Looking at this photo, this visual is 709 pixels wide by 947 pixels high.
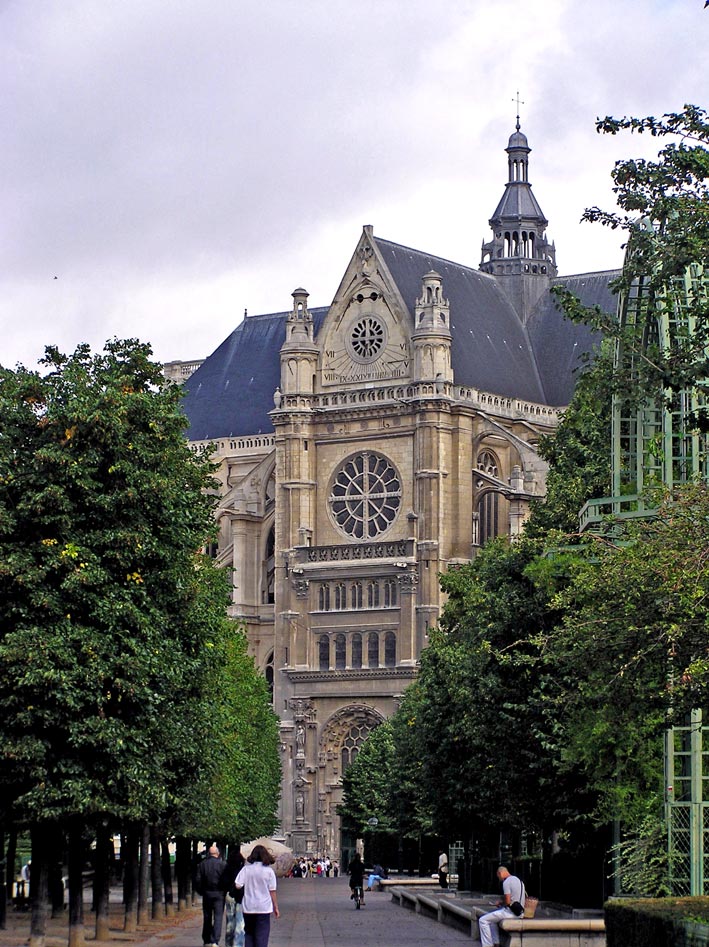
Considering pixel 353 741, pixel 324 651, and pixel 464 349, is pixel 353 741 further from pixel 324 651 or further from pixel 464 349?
pixel 464 349

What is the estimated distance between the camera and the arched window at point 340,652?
142 meters

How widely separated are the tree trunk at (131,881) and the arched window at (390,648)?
3219 inches

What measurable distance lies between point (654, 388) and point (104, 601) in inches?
651

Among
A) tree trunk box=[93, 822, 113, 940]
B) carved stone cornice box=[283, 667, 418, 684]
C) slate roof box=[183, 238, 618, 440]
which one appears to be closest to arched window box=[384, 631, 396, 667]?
carved stone cornice box=[283, 667, 418, 684]

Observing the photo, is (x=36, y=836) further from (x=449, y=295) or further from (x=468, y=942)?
(x=449, y=295)

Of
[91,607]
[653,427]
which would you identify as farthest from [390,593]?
[91,607]

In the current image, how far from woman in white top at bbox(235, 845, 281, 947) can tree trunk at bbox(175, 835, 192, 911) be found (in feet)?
121

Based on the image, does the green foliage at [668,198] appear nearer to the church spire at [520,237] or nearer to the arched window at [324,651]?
the arched window at [324,651]

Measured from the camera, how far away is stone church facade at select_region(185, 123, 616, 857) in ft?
456

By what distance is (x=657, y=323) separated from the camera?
42312 mm

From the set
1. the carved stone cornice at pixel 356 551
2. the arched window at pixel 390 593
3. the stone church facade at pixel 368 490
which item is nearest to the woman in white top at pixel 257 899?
the stone church facade at pixel 368 490

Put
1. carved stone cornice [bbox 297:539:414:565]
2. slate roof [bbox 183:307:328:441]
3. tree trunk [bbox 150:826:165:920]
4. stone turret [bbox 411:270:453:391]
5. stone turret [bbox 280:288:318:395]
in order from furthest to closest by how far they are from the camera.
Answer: slate roof [bbox 183:307:328:441] < stone turret [bbox 280:288:318:395] < stone turret [bbox 411:270:453:391] < carved stone cornice [bbox 297:539:414:565] < tree trunk [bbox 150:826:165:920]

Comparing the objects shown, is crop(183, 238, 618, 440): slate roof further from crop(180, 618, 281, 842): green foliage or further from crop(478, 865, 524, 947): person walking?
crop(478, 865, 524, 947): person walking

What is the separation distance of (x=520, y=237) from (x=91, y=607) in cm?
11941
